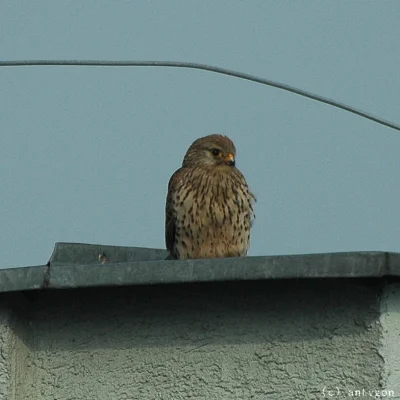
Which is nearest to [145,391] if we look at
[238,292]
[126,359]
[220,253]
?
[126,359]

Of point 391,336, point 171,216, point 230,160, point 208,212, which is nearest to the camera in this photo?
point 391,336

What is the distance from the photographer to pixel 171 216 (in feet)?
27.6

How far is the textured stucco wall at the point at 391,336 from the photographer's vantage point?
5758 mm

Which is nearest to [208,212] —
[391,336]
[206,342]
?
[206,342]

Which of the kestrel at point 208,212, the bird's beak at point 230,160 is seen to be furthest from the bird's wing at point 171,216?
the bird's beak at point 230,160

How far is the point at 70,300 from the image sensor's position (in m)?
6.48

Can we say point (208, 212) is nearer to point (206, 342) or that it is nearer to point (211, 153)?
point (211, 153)

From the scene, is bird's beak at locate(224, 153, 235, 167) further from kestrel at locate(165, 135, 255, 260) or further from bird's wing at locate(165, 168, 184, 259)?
bird's wing at locate(165, 168, 184, 259)

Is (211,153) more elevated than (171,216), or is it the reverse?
(211,153)

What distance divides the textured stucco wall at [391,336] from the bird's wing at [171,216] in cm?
260

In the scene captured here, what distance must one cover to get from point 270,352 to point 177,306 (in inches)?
19.0

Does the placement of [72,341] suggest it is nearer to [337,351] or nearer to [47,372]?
[47,372]

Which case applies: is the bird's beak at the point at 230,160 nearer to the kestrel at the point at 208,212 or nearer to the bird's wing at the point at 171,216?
the kestrel at the point at 208,212

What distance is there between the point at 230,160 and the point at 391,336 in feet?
9.78
